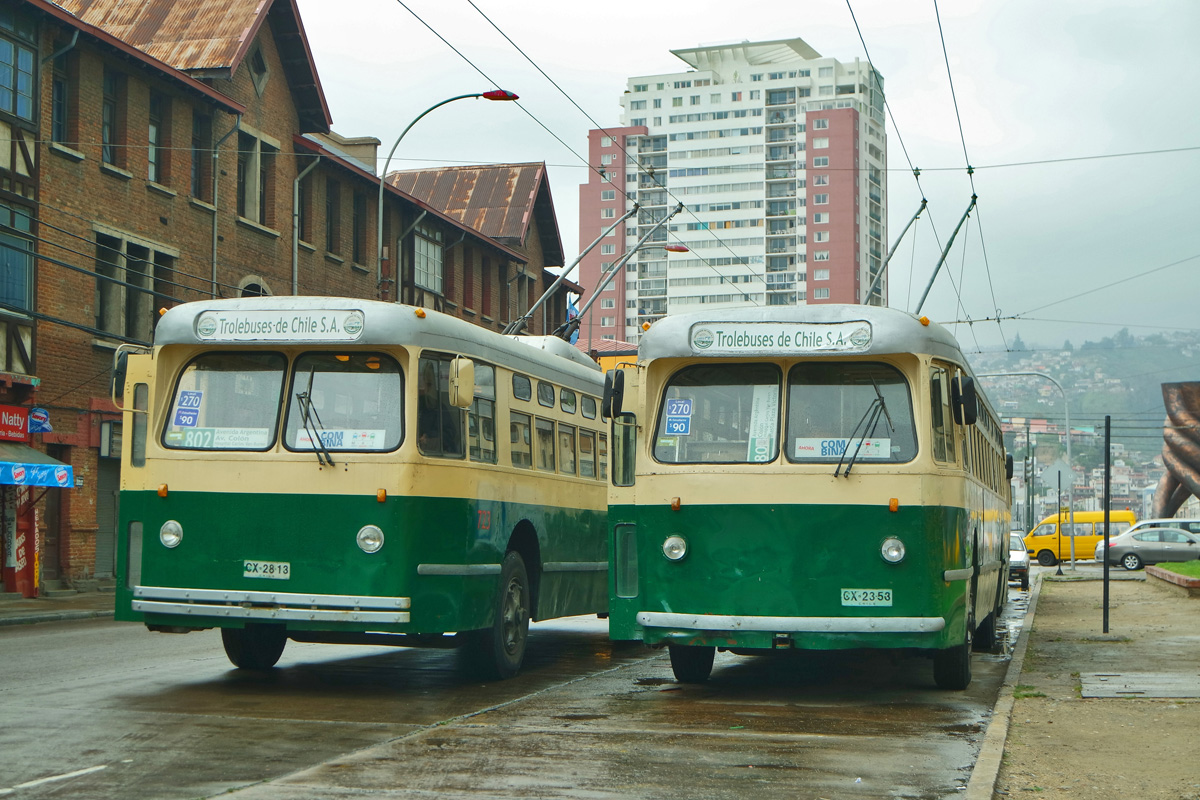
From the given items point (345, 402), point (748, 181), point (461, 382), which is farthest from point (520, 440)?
point (748, 181)

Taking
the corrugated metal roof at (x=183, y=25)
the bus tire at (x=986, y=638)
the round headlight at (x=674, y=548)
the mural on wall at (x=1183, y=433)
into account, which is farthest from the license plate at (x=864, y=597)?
the mural on wall at (x=1183, y=433)

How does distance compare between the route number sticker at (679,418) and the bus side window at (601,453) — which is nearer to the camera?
the route number sticker at (679,418)

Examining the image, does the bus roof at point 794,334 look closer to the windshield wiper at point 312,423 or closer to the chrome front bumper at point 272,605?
the windshield wiper at point 312,423

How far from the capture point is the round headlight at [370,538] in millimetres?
11039

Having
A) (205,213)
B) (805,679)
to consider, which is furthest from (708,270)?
(805,679)

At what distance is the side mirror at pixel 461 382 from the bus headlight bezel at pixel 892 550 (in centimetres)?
319

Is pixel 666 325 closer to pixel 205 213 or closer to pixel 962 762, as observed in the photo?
pixel 962 762

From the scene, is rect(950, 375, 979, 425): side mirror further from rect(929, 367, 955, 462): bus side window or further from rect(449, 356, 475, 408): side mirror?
rect(449, 356, 475, 408): side mirror

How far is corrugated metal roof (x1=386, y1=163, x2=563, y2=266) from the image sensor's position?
51.2 m

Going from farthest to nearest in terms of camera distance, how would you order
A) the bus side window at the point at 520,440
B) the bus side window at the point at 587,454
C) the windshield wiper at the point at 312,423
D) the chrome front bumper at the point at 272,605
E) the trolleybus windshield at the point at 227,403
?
the bus side window at the point at 587,454 < the bus side window at the point at 520,440 < the trolleybus windshield at the point at 227,403 < the windshield wiper at the point at 312,423 < the chrome front bumper at the point at 272,605

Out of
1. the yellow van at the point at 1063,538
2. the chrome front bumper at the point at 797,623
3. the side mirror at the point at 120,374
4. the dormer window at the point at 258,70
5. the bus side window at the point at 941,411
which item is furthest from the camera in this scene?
the yellow van at the point at 1063,538

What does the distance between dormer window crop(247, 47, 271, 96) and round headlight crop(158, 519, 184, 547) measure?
24789mm

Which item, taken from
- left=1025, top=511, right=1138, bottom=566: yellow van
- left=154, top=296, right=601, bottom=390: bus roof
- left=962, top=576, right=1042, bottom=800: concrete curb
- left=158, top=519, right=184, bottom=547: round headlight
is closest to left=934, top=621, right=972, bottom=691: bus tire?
left=962, top=576, right=1042, bottom=800: concrete curb

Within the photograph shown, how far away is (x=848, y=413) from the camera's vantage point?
36.3 feet
